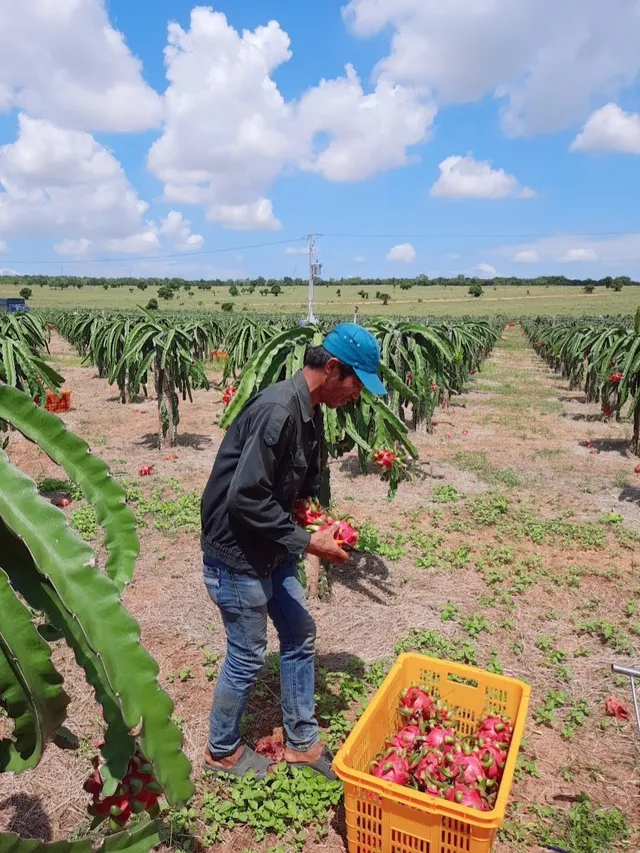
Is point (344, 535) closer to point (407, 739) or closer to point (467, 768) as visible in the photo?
point (407, 739)

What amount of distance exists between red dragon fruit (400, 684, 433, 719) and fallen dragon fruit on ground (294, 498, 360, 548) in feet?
2.94

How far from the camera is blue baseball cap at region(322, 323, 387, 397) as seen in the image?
9.24 feet

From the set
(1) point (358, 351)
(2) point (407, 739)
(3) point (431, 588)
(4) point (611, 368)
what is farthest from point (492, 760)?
(4) point (611, 368)

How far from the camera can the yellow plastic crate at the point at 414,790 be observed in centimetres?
245

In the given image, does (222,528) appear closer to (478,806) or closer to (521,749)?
(478,806)

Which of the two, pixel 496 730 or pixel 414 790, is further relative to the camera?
pixel 496 730

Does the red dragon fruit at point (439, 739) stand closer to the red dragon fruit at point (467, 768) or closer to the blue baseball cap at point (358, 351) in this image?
the red dragon fruit at point (467, 768)

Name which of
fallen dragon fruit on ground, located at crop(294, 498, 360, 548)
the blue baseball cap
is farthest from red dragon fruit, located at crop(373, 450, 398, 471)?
the blue baseball cap

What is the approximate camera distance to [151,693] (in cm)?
118

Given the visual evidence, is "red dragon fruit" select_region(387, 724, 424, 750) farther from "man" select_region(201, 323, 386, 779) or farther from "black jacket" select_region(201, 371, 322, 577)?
"black jacket" select_region(201, 371, 322, 577)

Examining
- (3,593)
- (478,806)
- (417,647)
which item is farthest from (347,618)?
(3,593)

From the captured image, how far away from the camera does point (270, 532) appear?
109 inches

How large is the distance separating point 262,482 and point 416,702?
153 cm

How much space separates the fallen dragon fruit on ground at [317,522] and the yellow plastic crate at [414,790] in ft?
2.59
